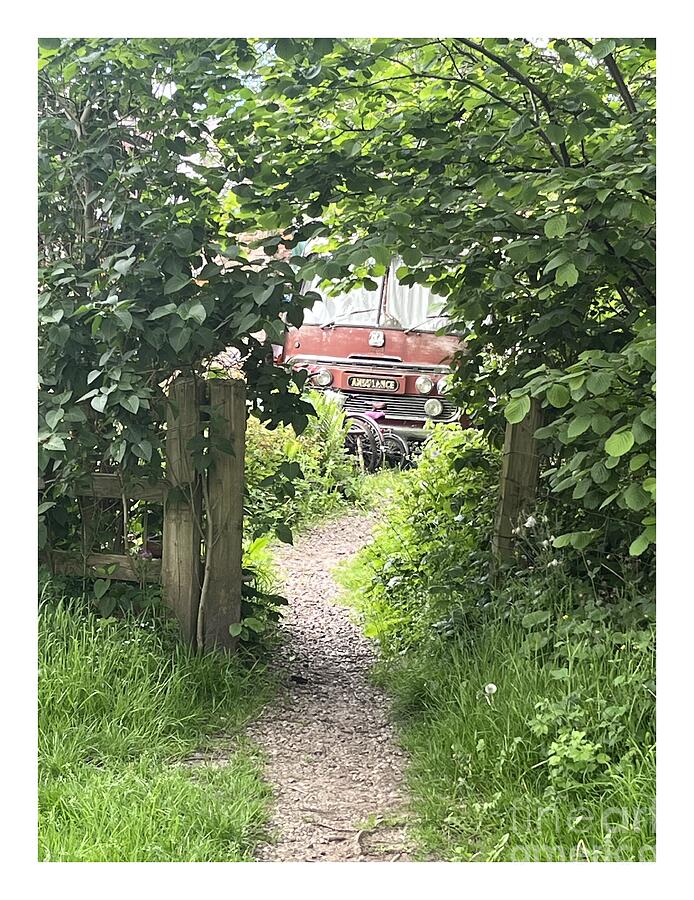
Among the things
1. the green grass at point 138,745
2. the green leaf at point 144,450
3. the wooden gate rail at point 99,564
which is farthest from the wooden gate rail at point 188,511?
the green leaf at point 144,450

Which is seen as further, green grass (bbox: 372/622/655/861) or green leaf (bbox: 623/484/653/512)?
green leaf (bbox: 623/484/653/512)

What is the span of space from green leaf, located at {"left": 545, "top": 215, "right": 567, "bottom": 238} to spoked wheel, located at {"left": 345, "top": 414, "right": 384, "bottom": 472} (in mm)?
5908

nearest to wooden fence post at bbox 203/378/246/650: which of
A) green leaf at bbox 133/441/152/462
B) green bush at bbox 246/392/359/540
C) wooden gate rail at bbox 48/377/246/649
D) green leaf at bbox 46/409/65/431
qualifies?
wooden gate rail at bbox 48/377/246/649

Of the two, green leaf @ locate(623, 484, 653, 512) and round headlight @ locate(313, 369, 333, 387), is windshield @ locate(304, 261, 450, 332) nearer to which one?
round headlight @ locate(313, 369, 333, 387)

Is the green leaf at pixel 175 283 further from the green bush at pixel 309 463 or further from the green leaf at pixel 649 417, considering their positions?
the green bush at pixel 309 463

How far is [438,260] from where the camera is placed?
3551 mm

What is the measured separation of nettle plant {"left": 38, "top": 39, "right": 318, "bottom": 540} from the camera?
126 inches

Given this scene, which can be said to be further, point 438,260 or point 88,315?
point 438,260

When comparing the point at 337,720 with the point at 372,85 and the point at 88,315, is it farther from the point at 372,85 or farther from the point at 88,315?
the point at 372,85

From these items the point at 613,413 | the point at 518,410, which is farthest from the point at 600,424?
the point at 613,413

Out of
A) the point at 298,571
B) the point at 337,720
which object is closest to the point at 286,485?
the point at 337,720

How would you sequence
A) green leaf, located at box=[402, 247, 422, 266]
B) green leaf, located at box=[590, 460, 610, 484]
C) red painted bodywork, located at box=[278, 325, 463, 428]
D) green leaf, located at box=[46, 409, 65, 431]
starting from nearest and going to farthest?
green leaf, located at box=[590, 460, 610, 484] < green leaf, located at box=[402, 247, 422, 266] < green leaf, located at box=[46, 409, 65, 431] < red painted bodywork, located at box=[278, 325, 463, 428]
